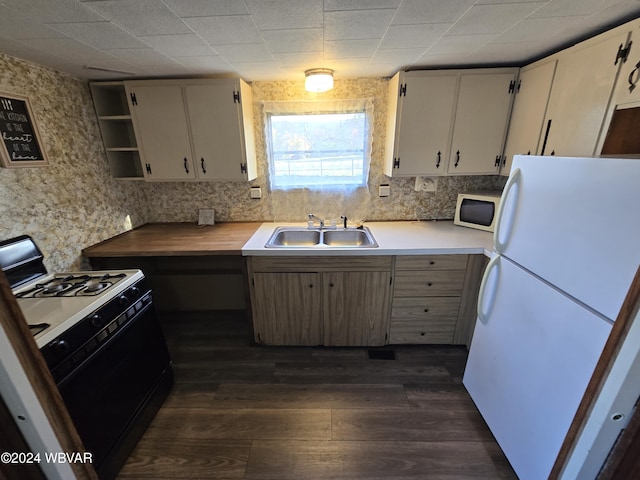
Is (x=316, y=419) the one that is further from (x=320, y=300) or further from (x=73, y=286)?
(x=73, y=286)

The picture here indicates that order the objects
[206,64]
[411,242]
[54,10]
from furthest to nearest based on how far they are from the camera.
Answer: [411,242] < [206,64] < [54,10]

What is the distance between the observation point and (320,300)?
80.6 inches

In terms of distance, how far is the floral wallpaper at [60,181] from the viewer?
1516mm

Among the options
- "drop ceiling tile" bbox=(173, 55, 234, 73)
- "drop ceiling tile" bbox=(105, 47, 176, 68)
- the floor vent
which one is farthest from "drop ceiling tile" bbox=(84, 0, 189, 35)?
the floor vent

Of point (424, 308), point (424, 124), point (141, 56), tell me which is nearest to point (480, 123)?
point (424, 124)

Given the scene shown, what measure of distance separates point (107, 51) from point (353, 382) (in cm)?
257

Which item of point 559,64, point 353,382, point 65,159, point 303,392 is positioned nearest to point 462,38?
point 559,64

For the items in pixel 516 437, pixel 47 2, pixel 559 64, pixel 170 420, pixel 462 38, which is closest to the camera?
pixel 47 2

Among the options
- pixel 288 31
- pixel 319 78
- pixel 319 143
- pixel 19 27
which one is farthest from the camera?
pixel 319 143

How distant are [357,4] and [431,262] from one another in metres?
1.56

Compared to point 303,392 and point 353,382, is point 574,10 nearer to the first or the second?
point 353,382

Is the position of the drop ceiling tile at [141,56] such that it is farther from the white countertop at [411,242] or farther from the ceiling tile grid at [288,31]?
the white countertop at [411,242]

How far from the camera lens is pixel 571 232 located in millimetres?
1003

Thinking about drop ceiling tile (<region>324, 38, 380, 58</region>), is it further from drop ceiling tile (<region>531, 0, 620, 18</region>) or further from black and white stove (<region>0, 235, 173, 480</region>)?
black and white stove (<region>0, 235, 173, 480</region>)
